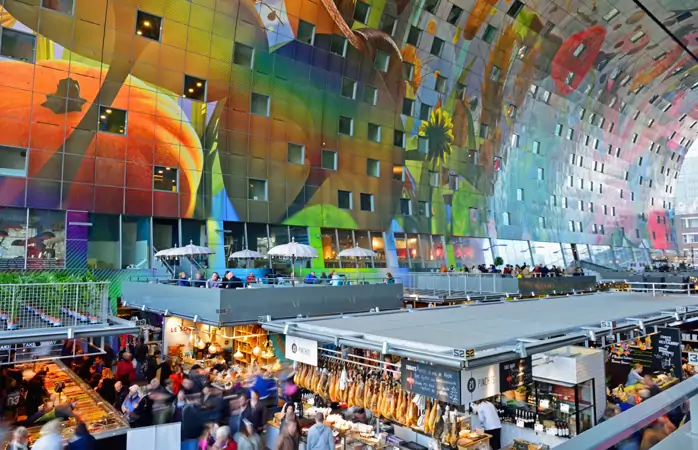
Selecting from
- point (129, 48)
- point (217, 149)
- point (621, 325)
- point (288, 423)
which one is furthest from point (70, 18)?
point (621, 325)

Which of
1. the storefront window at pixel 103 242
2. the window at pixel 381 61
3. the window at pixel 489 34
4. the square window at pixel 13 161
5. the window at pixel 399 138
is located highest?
the window at pixel 489 34

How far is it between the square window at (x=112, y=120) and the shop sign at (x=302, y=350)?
1467 cm

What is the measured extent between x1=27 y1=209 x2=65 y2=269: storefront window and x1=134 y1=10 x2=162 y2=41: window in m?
7.52

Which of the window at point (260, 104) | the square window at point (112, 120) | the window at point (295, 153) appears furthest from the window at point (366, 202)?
the square window at point (112, 120)

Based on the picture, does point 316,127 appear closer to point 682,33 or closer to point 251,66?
point 251,66

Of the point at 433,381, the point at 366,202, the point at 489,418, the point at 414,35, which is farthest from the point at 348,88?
the point at 433,381

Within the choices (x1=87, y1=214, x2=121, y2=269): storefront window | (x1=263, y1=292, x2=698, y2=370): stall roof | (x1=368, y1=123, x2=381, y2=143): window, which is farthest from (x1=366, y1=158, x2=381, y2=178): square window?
(x1=263, y1=292, x2=698, y2=370): stall roof

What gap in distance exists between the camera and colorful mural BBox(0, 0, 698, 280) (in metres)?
17.5

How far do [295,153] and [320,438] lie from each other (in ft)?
56.7

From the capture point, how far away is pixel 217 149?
2102 centimetres

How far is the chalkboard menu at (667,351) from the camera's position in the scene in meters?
11.8

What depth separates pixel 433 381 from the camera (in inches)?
216

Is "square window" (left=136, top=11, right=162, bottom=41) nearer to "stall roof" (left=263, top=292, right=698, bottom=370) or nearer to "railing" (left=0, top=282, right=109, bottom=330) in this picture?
"railing" (left=0, top=282, right=109, bottom=330)

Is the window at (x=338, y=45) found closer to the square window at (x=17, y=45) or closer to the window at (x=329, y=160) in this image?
the window at (x=329, y=160)
